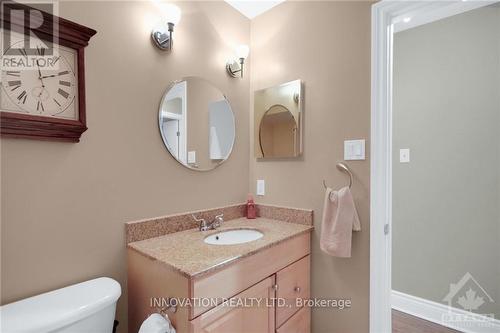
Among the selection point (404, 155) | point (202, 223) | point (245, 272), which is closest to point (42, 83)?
point (202, 223)

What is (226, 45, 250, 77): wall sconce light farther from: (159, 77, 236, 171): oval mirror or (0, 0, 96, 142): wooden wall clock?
(0, 0, 96, 142): wooden wall clock

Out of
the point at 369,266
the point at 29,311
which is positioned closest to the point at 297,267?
the point at 369,266

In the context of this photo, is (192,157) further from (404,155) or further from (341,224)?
(404,155)

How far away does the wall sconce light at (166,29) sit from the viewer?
4.37 ft

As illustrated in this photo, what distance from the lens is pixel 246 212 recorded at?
1.89 meters

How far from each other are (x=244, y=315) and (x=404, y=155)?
185cm

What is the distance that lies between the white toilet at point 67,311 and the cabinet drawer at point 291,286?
0.79 m

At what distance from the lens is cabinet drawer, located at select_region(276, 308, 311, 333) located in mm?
1381

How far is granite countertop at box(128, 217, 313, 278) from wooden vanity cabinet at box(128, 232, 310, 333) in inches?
1.1

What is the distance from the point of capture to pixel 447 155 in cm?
195

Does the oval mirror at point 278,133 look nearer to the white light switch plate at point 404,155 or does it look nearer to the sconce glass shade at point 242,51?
the sconce glass shade at point 242,51

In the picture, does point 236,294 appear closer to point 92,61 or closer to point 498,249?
point 92,61

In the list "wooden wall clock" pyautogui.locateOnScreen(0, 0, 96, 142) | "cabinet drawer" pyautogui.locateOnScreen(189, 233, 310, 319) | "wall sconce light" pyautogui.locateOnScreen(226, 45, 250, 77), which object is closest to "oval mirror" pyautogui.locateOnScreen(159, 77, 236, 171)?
"wall sconce light" pyautogui.locateOnScreen(226, 45, 250, 77)

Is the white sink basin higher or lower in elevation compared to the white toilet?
higher
